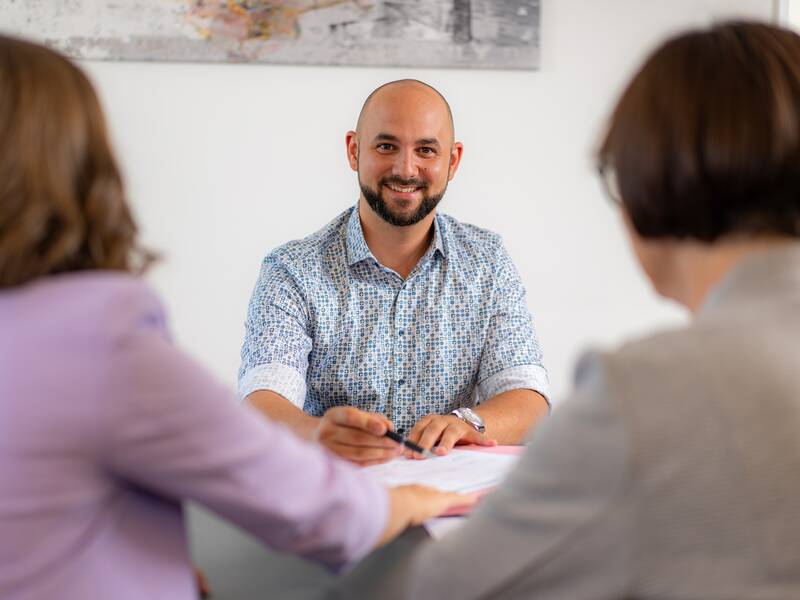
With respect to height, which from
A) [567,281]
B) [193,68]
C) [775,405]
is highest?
[193,68]

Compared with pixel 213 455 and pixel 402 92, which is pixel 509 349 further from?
pixel 213 455

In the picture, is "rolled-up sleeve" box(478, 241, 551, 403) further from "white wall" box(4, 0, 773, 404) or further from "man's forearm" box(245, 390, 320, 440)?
"white wall" box(4, 0, 773, 404)

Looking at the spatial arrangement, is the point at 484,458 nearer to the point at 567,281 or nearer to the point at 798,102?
the point at 798,102

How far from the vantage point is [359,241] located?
6.96 ft

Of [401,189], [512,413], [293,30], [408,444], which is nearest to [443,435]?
[408,444]

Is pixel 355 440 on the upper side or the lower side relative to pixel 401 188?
lower

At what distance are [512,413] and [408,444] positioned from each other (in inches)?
17.5

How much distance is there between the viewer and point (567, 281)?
11.5 ft

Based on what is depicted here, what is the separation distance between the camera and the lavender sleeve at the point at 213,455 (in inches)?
29.9

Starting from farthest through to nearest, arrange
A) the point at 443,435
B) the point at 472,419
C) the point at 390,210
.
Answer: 1. the point at 390,210
2. the point at 472,419
3. the point at 443,435

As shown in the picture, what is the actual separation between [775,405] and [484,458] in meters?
0.76

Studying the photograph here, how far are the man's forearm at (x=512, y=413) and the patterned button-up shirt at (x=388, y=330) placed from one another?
0.05 meters

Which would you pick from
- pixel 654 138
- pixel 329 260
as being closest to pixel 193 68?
pixel 329 260

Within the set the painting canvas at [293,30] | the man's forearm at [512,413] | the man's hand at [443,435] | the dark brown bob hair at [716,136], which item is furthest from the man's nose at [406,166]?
the dark brown bob hair at [716,136]
